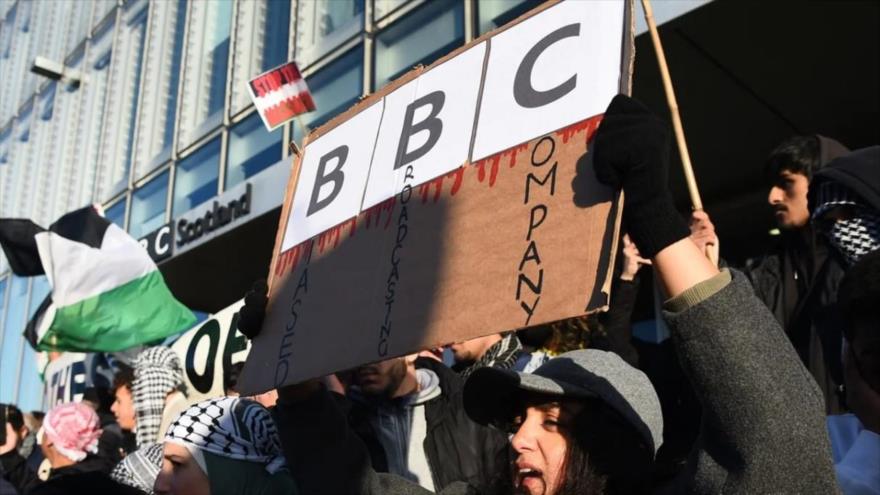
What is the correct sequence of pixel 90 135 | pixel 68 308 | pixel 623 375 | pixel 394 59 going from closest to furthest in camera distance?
pixel 623 375 → pixel 68 308 → pixel 394 59 → pixel 90 135

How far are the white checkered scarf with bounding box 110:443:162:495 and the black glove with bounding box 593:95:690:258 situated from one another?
2.35 metres

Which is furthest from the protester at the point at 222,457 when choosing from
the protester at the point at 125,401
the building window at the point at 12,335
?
the building window at the point at 12,335

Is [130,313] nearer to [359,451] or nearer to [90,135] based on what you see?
[359,451]

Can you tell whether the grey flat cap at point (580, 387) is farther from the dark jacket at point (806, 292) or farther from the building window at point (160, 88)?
the building window at point (160, 88)

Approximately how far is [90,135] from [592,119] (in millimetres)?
12637

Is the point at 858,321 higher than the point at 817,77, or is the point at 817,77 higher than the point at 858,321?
the point at 817,77

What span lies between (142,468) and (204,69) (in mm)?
7737

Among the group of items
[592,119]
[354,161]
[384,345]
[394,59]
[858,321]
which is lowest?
[858,321]

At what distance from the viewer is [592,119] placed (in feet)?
5.27

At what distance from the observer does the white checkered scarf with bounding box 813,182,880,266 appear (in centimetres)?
207

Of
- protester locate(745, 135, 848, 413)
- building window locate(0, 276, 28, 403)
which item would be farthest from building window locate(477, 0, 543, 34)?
building window locate(0, 276, 28, 403)

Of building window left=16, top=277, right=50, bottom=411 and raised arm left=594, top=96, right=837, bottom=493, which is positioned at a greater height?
building window left=16, top=277, right=50, bottom=411

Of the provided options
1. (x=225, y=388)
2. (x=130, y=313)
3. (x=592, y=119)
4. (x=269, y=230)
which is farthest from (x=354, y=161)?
(x=269, y=230)

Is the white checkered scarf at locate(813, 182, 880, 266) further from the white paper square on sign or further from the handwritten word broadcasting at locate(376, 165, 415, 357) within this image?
the handwritten word broadcasting at locate(376, 165, 415, 357)
